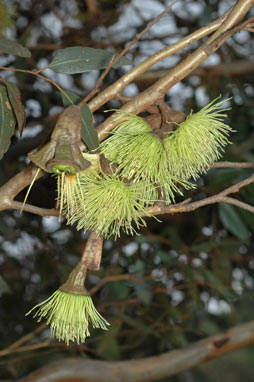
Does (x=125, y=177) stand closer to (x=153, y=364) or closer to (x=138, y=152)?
(x=138, y=152)

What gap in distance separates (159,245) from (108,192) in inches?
47.4

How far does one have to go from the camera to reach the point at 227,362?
332 centimetres

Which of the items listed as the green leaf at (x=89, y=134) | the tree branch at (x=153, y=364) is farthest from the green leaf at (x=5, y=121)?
the tree branch at (x=153, y=364)

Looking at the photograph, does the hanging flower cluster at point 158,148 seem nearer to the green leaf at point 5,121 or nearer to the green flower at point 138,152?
the green flower at point 138,152

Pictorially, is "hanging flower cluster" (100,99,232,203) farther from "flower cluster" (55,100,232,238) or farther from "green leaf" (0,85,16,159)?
"green leaf" (0,85,16,159)

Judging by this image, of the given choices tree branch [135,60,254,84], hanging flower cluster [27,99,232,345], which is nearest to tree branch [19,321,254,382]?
hanging flower cluster [27,99,232,345]

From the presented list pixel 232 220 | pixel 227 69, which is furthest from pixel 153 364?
pixel 227 69

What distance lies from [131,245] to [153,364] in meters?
0.53

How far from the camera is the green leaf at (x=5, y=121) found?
2.11 ft

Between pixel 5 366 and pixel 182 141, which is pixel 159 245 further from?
pixel 182 141

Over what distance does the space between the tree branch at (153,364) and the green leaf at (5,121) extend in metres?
0.62

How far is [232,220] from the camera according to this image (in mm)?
1307

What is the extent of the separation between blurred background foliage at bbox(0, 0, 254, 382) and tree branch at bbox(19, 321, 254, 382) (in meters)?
0.18

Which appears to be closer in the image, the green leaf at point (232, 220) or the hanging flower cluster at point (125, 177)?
the hanging flower cluster at point (125, 177)
